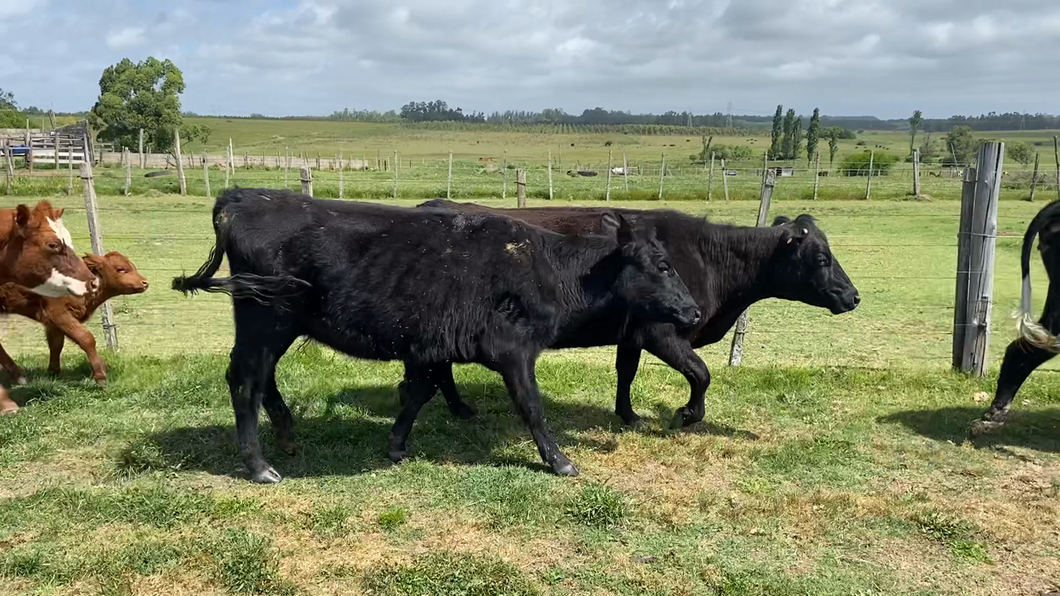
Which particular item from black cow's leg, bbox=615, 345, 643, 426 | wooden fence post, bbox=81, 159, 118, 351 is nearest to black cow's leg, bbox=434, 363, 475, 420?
black cow's leg, bbox=615, 345, 643, 426

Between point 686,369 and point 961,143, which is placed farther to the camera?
point 961,143

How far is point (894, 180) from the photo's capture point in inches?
1693

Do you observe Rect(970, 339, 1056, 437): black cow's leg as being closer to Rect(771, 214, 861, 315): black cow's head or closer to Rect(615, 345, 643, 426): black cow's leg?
Rect(771, 214, 861, 315): black cow's head

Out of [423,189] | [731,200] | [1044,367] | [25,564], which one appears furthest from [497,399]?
[423,189]

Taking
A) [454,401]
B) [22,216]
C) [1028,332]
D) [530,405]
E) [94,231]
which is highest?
[22,216]

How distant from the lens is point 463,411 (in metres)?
6.79

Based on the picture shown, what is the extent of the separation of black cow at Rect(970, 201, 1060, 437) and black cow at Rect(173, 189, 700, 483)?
3324mm

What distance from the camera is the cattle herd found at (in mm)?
5387

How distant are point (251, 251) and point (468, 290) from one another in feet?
4.68

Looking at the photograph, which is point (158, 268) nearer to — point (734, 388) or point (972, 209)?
point (734, 388)

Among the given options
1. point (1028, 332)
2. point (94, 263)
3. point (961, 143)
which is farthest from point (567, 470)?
point (961, 143)

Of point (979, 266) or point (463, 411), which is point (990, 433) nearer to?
point (979, 266)

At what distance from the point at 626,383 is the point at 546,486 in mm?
1822

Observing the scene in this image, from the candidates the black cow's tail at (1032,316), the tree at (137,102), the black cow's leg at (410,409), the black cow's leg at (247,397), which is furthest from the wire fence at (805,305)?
the tree at (137,102)
